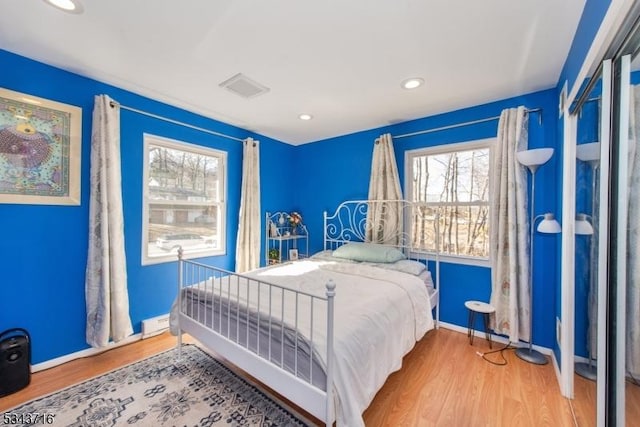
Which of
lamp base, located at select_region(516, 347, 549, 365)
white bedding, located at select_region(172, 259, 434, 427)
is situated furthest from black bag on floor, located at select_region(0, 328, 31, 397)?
lamp base, located at select_region(516, 347, 549, 365)

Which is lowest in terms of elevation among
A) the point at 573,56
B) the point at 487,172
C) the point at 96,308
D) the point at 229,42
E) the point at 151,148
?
the point at 96,308

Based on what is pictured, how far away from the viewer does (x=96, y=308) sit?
2230 mm

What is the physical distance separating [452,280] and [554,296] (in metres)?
0.83

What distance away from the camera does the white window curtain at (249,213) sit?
3.45 m

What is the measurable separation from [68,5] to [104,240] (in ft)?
5.33

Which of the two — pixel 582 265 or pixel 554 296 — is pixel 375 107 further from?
pixel 554 296

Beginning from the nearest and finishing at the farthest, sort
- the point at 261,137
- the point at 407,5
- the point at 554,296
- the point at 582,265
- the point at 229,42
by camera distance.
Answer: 1. the point at 407,5
2. the point at 582,265
3. the point at 229,42
4. the point at 554,296
5. the point at 261,137

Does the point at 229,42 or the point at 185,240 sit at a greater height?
the point at 229,42

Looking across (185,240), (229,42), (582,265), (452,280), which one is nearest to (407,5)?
(229,42)

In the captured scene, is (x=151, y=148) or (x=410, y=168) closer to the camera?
(x=151, y=148)

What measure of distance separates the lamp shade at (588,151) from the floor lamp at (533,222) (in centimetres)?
38

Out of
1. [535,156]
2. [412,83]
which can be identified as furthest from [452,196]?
[412,83]

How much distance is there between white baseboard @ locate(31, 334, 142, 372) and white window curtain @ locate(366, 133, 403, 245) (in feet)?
8.90

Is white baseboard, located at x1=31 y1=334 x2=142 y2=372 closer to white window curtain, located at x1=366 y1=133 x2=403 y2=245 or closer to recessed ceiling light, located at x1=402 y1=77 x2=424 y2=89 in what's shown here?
white window curtain, located at x1=366 y1=133 x2=403 y2=245
